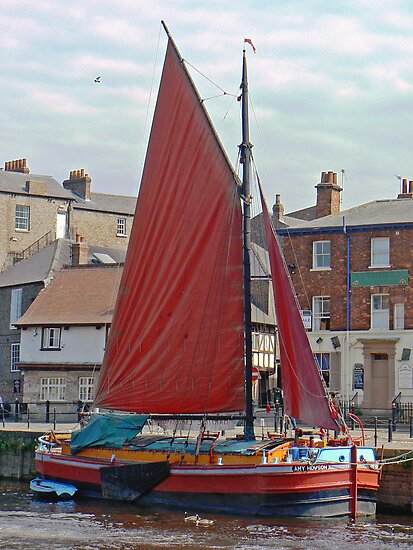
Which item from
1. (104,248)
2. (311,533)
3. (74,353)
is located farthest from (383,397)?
(104,248)

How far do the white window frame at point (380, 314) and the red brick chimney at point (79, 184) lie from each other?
32000 mm

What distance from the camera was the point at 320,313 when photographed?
4691cm

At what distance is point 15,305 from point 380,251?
21779 millimetres

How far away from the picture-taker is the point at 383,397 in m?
45.0

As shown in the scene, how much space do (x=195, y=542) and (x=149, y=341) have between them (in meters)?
9.02

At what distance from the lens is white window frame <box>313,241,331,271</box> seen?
4681cm

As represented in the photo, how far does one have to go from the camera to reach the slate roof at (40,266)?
57344 mm

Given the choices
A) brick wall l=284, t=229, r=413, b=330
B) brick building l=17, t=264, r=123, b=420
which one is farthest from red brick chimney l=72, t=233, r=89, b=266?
brick wall l=284, t=229, r=413, b=330

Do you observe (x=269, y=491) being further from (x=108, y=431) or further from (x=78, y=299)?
(x=78, y=299)

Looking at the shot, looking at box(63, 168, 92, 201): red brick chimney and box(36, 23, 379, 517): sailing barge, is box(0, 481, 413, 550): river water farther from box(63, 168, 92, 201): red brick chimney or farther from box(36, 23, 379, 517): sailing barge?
box(63, 168, 92, 201): red brick chimney

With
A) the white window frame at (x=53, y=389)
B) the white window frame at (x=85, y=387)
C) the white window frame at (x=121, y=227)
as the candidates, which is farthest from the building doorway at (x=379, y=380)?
the white window frame at (x=121, y=227)

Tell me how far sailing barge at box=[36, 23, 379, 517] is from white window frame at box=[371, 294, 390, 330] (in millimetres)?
15148

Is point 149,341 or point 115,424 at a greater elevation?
point 149,341

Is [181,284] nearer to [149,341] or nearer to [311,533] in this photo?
[149,341]
